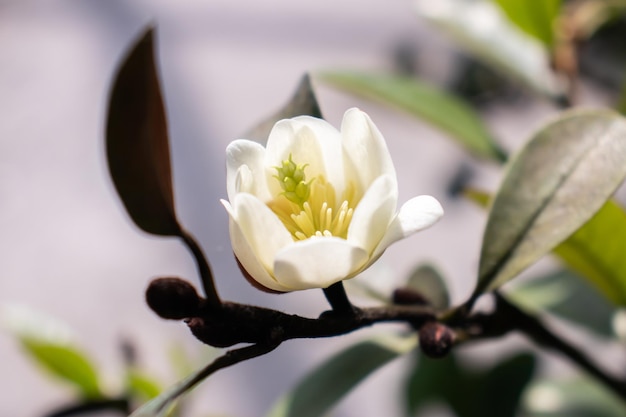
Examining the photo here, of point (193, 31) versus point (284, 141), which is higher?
point (193, 31)

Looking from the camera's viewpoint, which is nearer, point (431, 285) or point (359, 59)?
point (431, 285)

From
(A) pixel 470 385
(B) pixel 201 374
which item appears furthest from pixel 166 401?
(A) pixel 470 385

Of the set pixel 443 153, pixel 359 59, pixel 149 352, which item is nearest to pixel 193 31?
pixel 359 59

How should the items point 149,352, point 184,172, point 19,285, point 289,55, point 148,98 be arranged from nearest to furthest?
point 148,98 < point 149,352 < point 19,285 < point 184,172 < point 289,55

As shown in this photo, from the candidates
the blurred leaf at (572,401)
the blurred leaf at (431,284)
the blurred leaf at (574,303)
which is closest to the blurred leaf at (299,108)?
the blurred leaf at (431,284)

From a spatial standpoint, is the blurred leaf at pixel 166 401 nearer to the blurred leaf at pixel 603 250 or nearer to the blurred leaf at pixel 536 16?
the blurred leaf at pixel 603 250

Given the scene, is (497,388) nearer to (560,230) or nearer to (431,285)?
(431,285)
